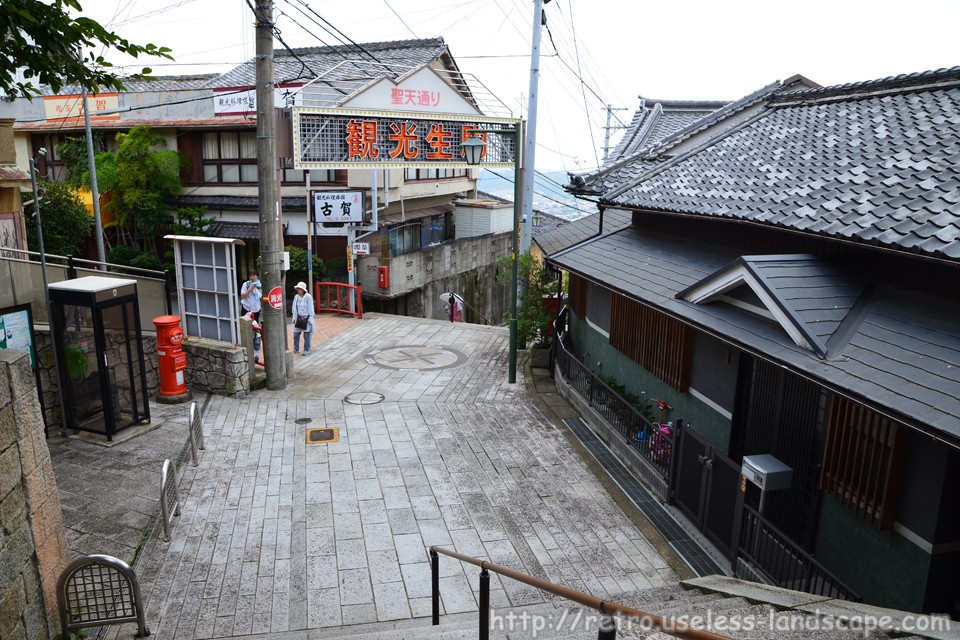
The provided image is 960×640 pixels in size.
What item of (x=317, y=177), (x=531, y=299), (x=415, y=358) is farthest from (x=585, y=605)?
(x=317, y=177)

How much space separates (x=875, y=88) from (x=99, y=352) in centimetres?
1362

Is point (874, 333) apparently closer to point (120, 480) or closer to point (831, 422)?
point (831, 422)

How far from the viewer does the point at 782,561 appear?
6953mm

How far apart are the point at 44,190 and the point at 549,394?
839 inches

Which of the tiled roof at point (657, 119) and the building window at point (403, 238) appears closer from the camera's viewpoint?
the tiled roof at point (657, 119)

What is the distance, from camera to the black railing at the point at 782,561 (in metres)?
6.52

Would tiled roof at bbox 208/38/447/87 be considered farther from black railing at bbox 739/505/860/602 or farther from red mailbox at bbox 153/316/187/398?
black railing at bbox 739/505/860/602

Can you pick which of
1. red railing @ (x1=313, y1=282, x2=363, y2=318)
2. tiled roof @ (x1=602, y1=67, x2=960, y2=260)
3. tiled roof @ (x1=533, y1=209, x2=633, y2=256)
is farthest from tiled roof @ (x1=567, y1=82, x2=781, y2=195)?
red railing @ (x1=313, y1=282, x2=363, y2=318)

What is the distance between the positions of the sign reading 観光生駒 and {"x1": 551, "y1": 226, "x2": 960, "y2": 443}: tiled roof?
8.18 m

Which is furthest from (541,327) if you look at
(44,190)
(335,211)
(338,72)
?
(44,190)

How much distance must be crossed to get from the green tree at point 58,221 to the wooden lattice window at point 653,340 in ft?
71.8

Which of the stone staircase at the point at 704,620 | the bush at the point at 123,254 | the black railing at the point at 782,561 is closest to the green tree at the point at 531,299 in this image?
the black railing at the point at 782,561

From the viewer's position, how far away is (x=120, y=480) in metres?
9.86

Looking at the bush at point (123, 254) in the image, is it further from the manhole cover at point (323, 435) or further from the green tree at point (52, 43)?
the green tree at point (52, 43)
